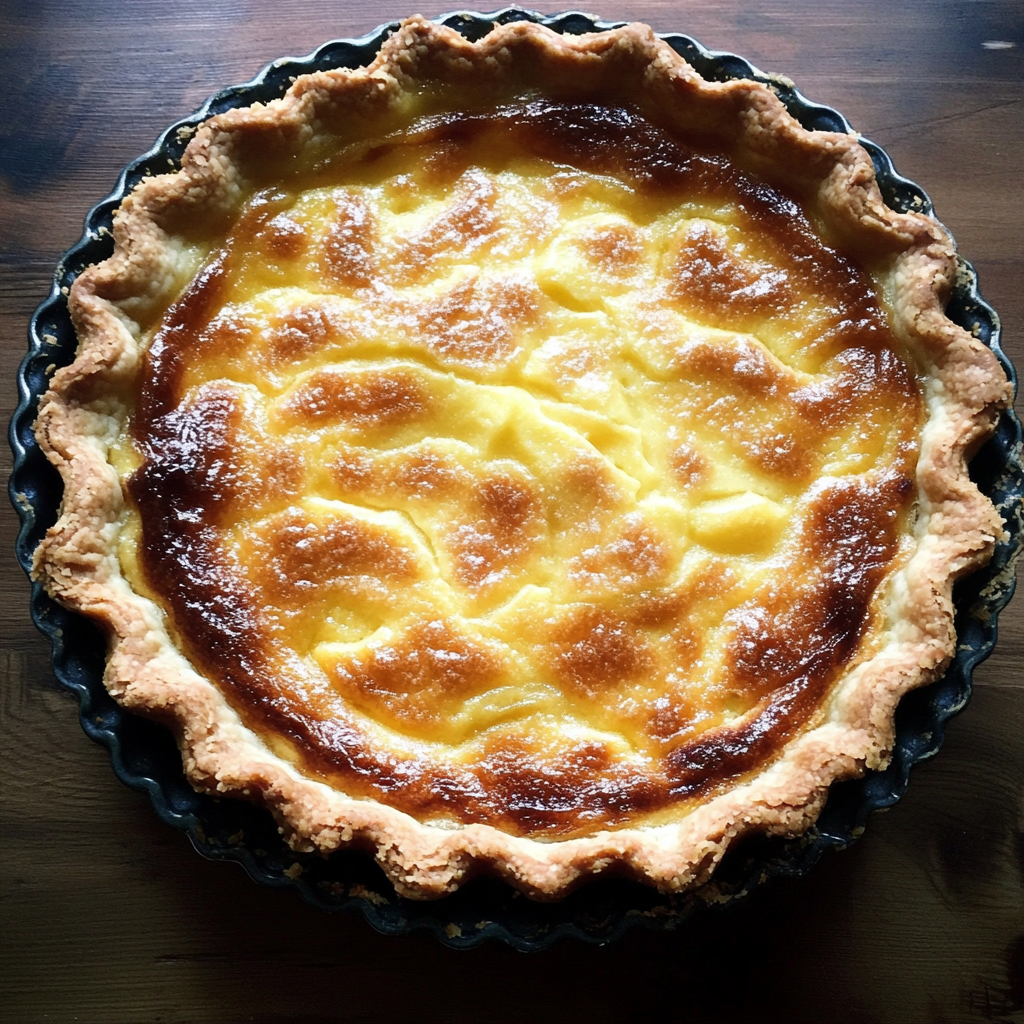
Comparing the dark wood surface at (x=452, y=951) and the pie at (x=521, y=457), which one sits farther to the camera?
the dark wood surface at (x=452, y=951)

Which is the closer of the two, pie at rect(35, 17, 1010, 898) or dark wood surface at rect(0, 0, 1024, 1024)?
pie at rect(35, 17, 1010, 898)

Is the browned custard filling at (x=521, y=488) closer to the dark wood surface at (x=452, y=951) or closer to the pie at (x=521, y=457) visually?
the pie at (x=521, y=457)

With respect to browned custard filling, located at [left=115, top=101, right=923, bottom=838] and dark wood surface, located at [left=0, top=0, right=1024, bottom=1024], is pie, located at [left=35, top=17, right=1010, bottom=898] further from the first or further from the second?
dark wood surface, located at [left=0, top=0, right=1024, bottom=1024]

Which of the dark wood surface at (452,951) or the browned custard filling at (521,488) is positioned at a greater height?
the browned custard filling at (521,488)

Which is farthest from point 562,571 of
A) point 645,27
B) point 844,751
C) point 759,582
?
point 645,27

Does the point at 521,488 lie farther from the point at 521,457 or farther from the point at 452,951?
the point at 452,951

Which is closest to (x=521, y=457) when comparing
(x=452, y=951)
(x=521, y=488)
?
(x=521, y=488)

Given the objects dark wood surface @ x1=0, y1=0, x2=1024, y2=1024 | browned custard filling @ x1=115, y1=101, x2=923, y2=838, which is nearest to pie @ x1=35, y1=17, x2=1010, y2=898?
browned custard filling @ x1=115, y1=101, x2=923, y2=838

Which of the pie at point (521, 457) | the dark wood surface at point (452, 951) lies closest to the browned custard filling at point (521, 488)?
the pie at point (521, 457)
